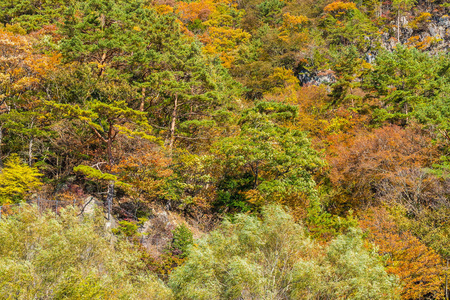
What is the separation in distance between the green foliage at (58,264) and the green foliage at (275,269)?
1.80 meters

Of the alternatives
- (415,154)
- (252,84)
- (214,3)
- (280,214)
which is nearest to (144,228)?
(280,214)

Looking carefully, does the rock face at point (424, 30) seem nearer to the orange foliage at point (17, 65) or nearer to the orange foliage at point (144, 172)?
the orange foliage at point (144, 172)

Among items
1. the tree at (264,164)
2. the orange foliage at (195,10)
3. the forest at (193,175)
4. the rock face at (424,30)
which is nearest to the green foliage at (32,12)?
the forest at (193,175)

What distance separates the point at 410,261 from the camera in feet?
59.2

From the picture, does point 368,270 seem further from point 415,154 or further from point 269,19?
point 269,19

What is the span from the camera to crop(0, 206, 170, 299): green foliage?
9.18m

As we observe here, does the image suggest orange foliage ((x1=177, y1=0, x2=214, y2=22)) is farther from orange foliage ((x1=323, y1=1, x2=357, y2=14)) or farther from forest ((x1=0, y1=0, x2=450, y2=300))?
forest ((x1=0, y1=0, x2=450, y2=300))

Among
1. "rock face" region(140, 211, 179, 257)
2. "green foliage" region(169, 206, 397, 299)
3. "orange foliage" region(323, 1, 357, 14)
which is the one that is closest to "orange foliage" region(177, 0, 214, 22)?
"orange foliage" region(323, 1, 357, 14)

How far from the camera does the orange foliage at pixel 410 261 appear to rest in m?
17.3

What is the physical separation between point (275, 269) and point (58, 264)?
298 inches

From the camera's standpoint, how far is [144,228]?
2058 cm

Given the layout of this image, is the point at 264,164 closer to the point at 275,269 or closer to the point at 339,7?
the point at 275,269

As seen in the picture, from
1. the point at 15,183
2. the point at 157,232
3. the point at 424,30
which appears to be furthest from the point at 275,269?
the point at 424,30

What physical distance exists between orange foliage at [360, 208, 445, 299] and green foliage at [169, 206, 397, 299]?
3.89 metres
